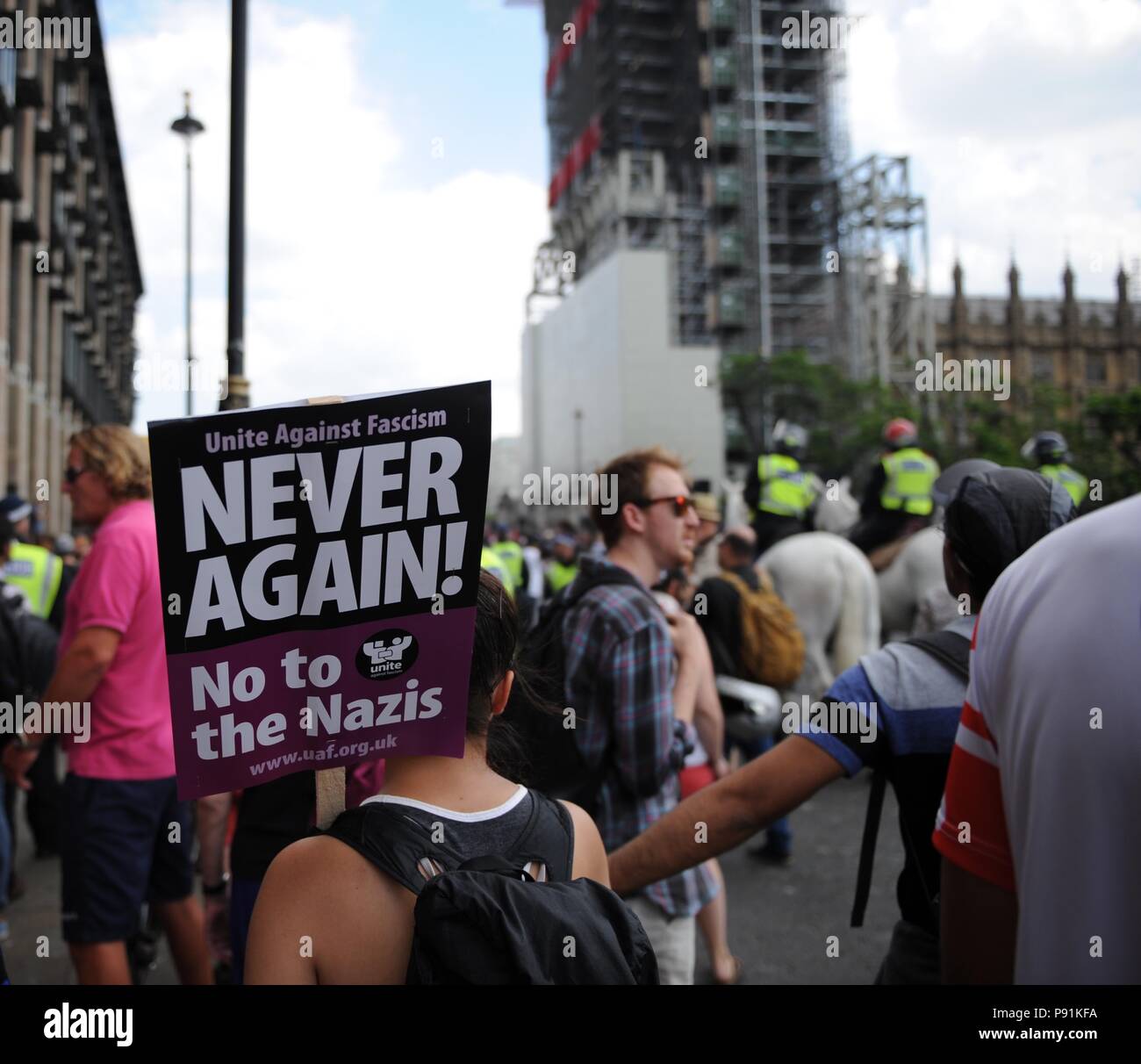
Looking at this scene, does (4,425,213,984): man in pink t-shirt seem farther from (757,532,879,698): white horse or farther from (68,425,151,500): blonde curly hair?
(757,532,879,698): white horse

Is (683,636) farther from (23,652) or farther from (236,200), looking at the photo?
(236,200)

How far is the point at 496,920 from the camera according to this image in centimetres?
146

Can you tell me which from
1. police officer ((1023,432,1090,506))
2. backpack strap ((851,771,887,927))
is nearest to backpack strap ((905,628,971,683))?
backpack strap ((851,771,887,927))

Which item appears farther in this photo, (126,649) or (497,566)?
(497,566)

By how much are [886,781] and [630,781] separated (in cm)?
108

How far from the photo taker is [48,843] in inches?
275

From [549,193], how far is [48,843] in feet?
300

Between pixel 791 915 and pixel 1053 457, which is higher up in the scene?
pixel 1053 457

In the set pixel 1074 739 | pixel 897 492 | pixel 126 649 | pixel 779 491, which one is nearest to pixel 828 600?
pixel 897 492

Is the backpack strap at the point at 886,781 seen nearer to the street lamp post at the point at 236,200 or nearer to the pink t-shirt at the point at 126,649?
the pink t-shirt at the point at 126,649

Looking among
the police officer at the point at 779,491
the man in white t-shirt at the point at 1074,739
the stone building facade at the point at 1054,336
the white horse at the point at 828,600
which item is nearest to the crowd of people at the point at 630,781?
the man in white t-shirt at the point at 1074,739

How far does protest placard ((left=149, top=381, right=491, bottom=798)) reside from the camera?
155 cm

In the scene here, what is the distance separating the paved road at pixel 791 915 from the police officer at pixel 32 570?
5.37ft

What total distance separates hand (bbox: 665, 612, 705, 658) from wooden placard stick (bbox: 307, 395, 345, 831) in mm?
2279
